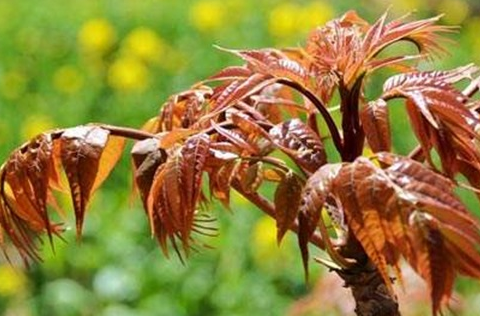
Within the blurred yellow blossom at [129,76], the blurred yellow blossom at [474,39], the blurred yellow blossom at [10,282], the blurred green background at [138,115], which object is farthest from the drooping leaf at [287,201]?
the blurred yellow blossom at [474,39]

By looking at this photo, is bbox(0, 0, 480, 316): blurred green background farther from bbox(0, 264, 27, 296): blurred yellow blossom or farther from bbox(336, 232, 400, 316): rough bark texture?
bbox(336, 232, 400, 316): rough bark texture

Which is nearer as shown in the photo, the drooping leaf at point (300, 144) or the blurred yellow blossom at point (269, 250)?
the drooping leaf at point (300, 144)

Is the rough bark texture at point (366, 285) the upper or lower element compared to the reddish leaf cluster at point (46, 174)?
lower

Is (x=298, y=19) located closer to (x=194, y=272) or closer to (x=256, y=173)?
(x=194, y=272)

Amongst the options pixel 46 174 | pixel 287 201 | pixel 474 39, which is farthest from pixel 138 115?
pixel 287 201

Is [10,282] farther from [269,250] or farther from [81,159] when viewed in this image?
[81,159]

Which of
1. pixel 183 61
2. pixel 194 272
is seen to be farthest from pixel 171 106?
pixel 183 61

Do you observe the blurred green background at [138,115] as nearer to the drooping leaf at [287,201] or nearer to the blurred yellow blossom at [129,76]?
the blurred yellow blossom at [129,76]
